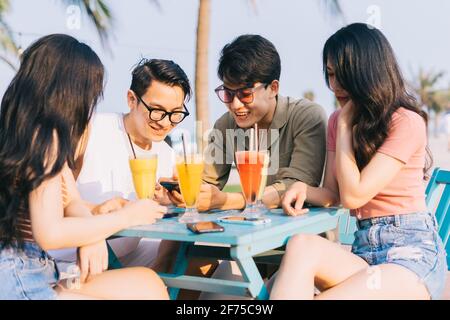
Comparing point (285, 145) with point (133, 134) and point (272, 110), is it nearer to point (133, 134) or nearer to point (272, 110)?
point (272, 110)

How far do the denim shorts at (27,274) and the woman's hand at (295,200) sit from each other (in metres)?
0.97

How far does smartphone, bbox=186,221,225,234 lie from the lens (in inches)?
81.1

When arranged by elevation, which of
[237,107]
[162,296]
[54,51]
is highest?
[54,51]

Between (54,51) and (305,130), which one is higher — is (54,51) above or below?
above

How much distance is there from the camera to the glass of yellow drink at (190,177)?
93.0 inches

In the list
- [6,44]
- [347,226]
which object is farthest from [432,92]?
[347,226]

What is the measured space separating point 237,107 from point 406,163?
1046mm

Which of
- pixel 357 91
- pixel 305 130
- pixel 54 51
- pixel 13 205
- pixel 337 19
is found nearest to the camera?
pixel 13 205

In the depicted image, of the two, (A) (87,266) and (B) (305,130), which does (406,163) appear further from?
(A) (87,266)

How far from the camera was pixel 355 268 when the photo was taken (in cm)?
232

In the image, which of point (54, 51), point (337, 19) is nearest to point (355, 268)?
point (54, 51)

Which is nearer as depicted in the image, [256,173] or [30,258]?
[30,258]

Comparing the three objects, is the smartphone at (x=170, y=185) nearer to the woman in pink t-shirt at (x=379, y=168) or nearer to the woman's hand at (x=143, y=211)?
the woman's hand at (x=143, y=211)

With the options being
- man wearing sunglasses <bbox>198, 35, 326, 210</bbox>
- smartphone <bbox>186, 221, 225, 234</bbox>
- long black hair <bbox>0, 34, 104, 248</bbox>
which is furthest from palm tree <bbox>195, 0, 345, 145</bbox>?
smartphone <bbox>186, 221, 225, 234</bbox>
